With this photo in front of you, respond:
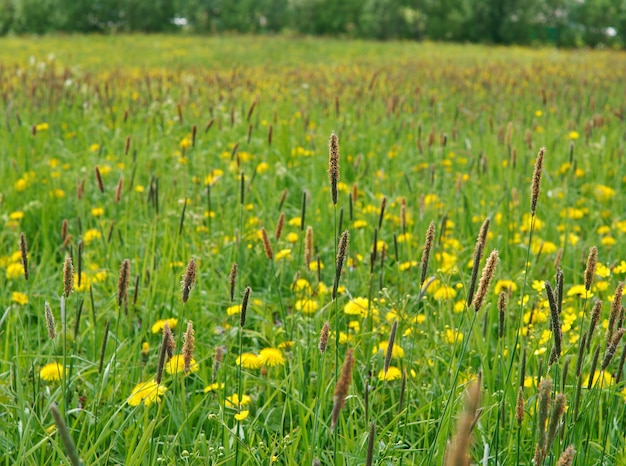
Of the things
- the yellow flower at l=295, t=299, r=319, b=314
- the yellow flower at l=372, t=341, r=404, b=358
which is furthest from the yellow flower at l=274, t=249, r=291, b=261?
the yellow flower at l=372, t=341, r=404, b=358

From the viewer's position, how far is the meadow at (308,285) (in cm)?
141

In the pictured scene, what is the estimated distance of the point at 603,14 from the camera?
37.3m

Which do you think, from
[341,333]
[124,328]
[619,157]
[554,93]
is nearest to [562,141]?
[619,157]

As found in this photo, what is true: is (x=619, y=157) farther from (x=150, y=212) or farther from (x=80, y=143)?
(x=80, y=143)

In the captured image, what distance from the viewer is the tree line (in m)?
35.5

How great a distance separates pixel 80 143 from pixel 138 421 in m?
3.96

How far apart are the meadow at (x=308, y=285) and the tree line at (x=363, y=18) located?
100 feet

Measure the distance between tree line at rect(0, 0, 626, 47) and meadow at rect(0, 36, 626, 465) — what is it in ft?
100

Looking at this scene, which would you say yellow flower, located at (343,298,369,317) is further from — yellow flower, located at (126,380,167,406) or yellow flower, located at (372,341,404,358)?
yellow flower, located at (126,380,167,406)

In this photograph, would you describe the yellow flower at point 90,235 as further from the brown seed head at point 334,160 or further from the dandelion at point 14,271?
the brown seed head at point 334,160

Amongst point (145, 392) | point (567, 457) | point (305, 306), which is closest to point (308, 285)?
point (305, 306)

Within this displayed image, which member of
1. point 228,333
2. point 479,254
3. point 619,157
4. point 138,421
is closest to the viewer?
point 479,254

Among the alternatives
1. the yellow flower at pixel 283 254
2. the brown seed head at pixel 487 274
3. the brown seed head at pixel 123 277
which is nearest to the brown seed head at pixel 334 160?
the brown seed head at pixel 487 274

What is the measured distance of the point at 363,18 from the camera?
36750 millimetres
